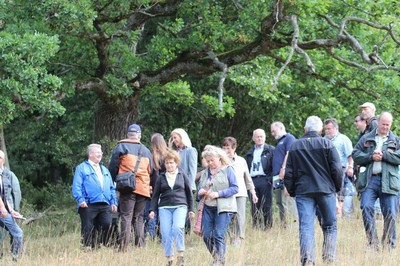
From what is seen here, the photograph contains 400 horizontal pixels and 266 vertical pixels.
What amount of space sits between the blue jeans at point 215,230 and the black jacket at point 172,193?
0.33 metres

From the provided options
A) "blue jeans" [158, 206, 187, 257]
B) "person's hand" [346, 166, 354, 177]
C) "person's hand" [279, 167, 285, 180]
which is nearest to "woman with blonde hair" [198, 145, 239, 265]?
"blue jeans" [158, 206, 187, 257]

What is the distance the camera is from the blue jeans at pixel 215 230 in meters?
10.6

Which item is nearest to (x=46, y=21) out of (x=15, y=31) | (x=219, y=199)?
(x=15, y=31)

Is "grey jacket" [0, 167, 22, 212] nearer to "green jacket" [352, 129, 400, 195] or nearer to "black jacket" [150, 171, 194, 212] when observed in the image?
"black jacket" [150, 171, 194, 212]

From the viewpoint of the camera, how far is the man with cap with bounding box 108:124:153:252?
12639 millimetres

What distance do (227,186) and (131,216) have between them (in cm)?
229

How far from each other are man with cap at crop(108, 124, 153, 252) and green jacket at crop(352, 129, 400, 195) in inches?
128

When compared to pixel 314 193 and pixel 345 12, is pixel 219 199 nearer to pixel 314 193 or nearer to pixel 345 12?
pixel 314 193

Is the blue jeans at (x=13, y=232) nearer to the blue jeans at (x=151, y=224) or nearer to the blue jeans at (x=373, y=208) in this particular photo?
the blue jeans at (x=151, y=224)

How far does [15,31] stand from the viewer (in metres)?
14.1

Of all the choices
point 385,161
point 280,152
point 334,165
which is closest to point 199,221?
point 334,165

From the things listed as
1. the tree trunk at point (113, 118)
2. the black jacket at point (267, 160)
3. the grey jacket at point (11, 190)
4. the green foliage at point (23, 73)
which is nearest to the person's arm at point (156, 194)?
the grey jacket at point (11, 190)

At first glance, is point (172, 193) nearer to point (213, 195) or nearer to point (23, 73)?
point (213, 195)

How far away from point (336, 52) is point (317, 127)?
8.51m
